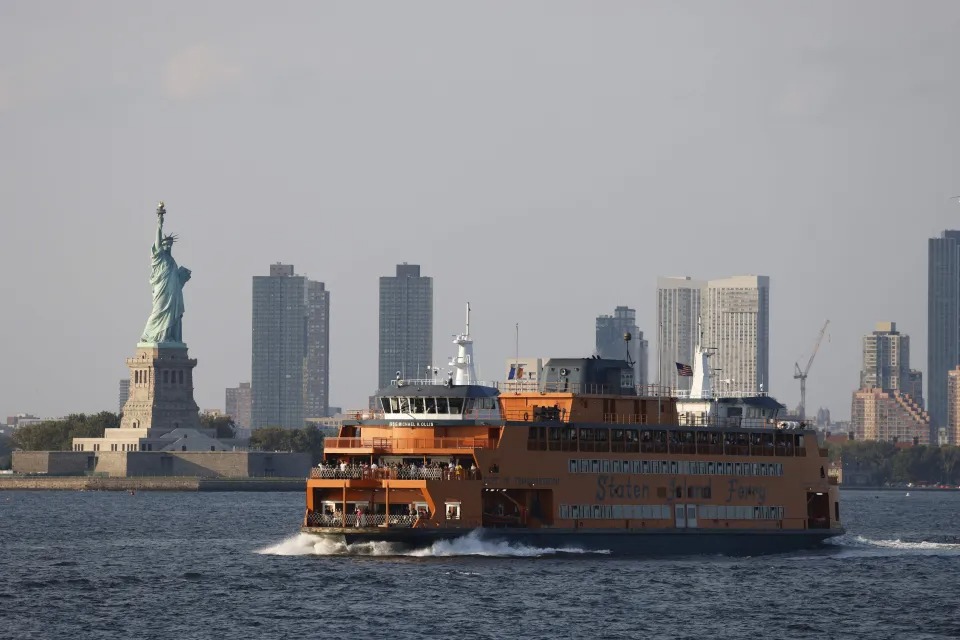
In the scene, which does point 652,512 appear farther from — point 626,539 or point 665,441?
point 665,441

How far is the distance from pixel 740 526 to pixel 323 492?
1987cm

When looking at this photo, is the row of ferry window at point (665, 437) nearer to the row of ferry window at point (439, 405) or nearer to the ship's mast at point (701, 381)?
Answer: the row of ferry window at point (439, 405)

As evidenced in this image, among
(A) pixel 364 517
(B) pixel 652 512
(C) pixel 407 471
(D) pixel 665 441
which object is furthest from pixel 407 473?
(D) pixel 665 441

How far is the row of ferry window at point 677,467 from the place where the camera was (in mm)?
87500

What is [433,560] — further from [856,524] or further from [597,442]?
[856,524]

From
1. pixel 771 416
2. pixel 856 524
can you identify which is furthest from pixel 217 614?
pixel 856 524

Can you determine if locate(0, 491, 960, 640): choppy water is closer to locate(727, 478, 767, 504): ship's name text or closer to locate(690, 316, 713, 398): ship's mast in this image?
locate(727, 478, 767, 504): ship's name text

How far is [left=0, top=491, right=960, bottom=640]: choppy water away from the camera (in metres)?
67.3

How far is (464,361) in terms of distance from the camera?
9100 centimetres

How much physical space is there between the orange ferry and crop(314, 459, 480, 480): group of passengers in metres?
0.08

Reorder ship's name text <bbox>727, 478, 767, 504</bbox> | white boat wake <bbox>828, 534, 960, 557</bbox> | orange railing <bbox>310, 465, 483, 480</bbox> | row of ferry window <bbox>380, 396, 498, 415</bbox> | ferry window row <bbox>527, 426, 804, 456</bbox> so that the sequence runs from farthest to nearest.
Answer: white boat wake <bbox>828, 534, 960, 557</bbox>, ship's name text <bbox>727, 478, 767, 504</bbox>, ferry window row <bbox>527, 426, 804, 456</bbox>, row of ferry window <bbox>380, 396, 498, 415</bbox>, orange railing <bbox>310, 465, 483, 480</bbox>

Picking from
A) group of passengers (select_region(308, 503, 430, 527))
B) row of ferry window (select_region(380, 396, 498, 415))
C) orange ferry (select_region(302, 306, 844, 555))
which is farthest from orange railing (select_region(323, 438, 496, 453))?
group of passengers (select_region(308, 503, 430, 527))

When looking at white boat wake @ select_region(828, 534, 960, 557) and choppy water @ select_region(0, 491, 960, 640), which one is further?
white boat wake @ select_region(828, 534, 960, 557)

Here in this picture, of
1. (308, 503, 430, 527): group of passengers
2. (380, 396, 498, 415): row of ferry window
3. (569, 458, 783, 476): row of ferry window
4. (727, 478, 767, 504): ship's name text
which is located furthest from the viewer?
(727, 478, 767, 504): ship's name text
